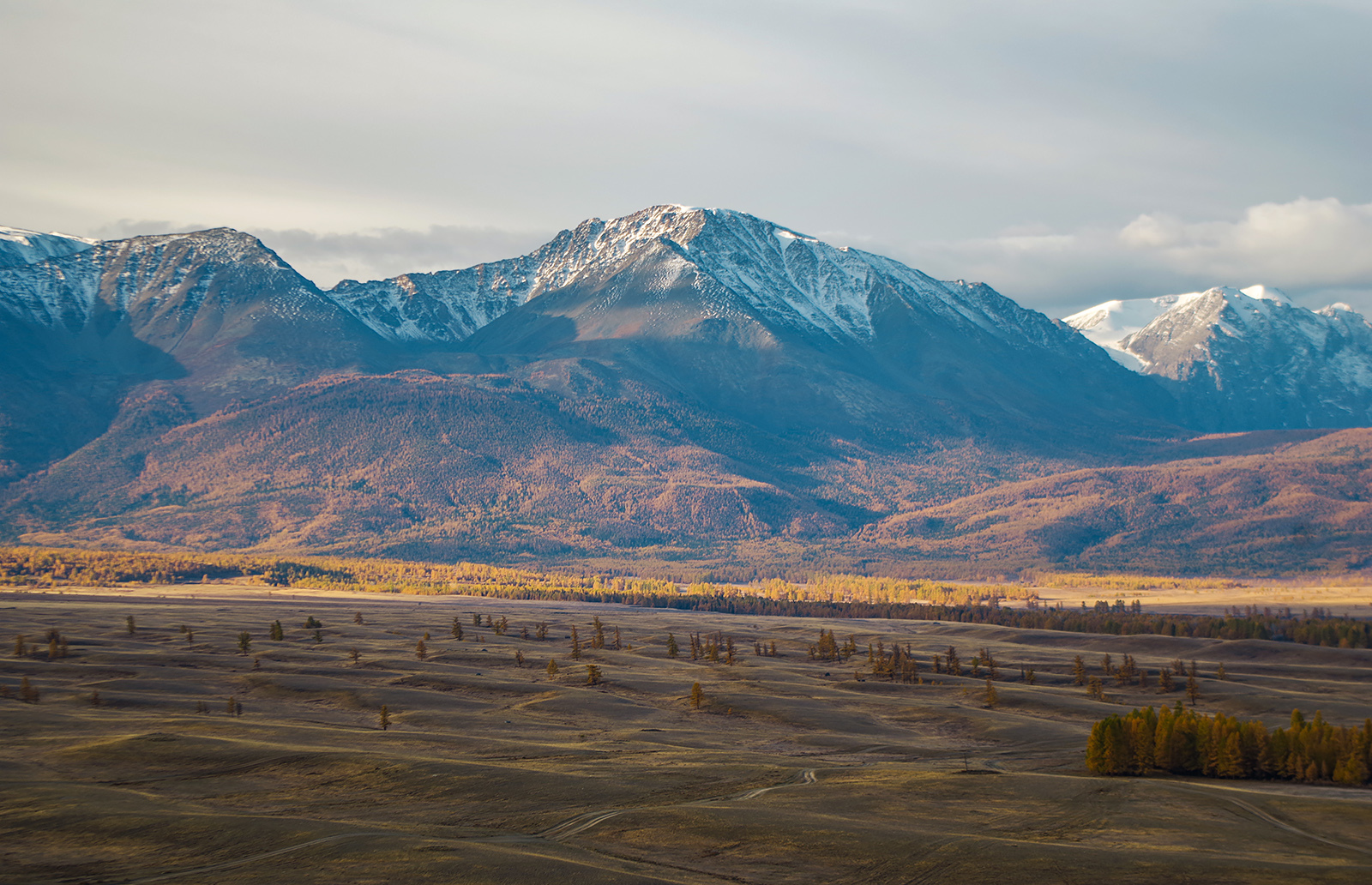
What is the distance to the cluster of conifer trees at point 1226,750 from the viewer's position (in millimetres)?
102938

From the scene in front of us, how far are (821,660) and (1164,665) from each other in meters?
51.0

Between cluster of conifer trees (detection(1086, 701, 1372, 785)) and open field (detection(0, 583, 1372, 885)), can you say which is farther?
cluster of conifer trees (detection(1086, 701, 1372, 785))

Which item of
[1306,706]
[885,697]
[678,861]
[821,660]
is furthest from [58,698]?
[1306,706]

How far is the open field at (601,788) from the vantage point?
70.9 meters

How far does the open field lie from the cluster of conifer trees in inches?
117

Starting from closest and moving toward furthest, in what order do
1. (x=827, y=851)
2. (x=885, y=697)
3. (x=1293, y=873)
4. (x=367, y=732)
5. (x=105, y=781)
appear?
(x=1293, y=873) < (x=827, y=851) < (x=105, y=781) < (x=367, y=732) < (x=885, y=697)

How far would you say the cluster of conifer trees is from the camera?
103m

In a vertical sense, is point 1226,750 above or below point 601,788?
below

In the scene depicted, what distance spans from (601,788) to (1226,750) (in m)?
53.2

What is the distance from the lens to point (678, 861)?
72.9 meters

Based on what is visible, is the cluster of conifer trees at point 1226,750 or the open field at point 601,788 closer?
the open field at point 601,788

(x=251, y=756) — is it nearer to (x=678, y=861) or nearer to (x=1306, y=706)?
(x=678, y=861)

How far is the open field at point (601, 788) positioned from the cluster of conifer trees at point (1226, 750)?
297 cm

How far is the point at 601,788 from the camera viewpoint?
9062cm
